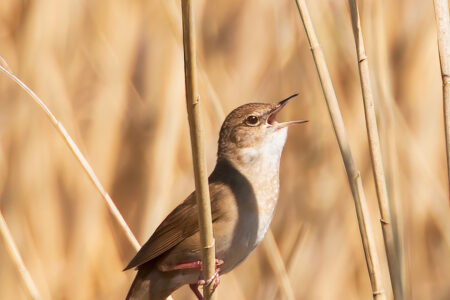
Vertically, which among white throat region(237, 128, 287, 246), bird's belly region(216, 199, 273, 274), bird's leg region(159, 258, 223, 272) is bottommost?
bird's leg region(159, 258, 223, 272)

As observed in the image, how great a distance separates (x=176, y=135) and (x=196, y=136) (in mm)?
2092

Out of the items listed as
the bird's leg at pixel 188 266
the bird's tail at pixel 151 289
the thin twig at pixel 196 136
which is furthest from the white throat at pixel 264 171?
the thin twig at pixel 196 136

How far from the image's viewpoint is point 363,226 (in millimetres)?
1977

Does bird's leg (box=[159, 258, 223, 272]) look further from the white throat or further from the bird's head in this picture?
the bird's head

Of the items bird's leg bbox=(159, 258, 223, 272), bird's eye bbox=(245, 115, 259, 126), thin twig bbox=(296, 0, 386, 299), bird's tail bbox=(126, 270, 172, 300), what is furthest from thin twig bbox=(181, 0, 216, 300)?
bird's eye bbox=(245, 115, 259, 126)

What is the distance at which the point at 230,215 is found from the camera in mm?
2439

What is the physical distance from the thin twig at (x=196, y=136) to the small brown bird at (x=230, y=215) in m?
0.50

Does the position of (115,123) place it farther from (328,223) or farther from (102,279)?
(328,223)

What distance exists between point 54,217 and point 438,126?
226 centimetres

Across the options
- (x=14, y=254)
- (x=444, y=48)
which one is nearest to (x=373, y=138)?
(x=444, y=48)

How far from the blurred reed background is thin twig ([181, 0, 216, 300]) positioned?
5.76 ft

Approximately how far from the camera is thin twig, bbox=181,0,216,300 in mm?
1470

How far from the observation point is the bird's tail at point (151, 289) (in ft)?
8.50

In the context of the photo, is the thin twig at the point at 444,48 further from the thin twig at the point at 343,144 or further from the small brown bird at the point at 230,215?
the small brown bird at the point at 230,215
